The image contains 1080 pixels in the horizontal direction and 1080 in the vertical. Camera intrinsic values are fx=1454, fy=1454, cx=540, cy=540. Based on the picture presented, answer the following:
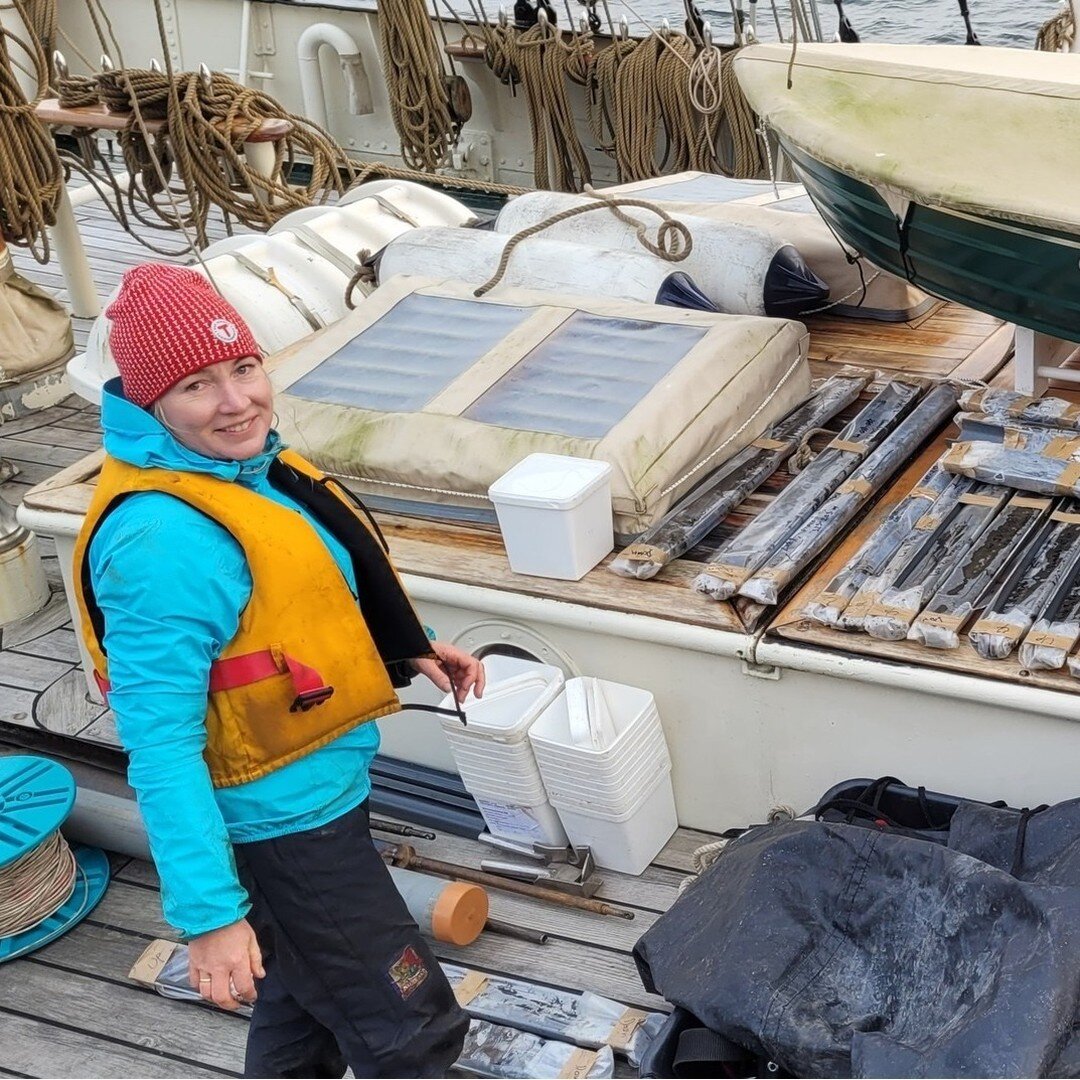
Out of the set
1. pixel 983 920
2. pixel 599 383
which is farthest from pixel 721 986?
pixel 599 383

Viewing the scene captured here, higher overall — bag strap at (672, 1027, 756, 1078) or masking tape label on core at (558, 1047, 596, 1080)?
bag strap at (672, 1027, 756, 1078)

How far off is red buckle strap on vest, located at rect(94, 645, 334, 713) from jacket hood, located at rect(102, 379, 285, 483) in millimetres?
263

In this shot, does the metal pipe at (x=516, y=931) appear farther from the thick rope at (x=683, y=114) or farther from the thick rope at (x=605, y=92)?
the thick rope at (x=605, y=92)

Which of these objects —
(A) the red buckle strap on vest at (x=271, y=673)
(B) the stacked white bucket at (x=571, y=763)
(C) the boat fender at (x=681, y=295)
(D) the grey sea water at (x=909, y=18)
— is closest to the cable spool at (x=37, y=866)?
(B) the stacked white bucket at (x=571, y=763)

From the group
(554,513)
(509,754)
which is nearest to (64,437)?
(554,513)

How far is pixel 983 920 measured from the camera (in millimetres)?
2414

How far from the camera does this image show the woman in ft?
6.48

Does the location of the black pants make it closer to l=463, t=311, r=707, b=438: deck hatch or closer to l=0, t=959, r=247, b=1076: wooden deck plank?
l=0, t=959, r=247, b=1076: wooden deck plank

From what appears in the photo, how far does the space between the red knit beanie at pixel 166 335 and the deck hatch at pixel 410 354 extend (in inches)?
65.0

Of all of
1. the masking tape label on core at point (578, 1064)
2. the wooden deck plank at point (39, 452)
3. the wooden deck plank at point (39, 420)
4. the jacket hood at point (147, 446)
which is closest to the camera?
the jacket hood at point (147, 446)

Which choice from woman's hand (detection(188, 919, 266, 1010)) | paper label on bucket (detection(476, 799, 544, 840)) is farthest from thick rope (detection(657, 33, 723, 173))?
woman's hand (detection(188, 919, 266, 1010))

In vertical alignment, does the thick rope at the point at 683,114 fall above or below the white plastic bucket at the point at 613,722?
above

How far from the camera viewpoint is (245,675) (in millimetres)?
2100

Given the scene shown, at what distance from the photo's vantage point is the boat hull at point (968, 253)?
11.2 feet
